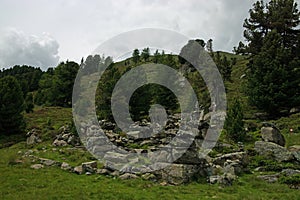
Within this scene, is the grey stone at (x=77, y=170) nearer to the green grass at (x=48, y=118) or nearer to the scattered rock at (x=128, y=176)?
the scattered rock at (x=128, y=176)

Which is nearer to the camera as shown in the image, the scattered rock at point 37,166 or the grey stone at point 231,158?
the scattered rock at point 37,166

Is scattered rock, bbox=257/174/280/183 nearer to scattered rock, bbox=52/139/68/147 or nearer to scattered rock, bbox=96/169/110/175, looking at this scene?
scattered rock, bbox=96/169/110/175

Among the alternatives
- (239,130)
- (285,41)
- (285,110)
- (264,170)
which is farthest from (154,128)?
(285,41)

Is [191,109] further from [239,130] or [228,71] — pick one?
[228,71]

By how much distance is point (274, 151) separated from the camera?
26562 millimetres

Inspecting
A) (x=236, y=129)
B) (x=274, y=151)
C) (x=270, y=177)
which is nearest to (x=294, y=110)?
(x=236, y=129)

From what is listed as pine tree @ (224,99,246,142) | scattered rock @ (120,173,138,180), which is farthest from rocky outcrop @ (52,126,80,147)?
pine tree @ (224,99,246,142)

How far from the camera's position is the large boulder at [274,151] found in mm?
25500

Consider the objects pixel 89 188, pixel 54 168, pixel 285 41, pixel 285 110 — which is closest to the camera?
pixel 89 188

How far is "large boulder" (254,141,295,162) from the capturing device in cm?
2550

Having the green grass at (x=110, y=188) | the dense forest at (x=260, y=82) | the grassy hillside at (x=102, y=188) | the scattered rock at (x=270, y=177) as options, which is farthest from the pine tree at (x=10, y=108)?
the scattered rock at (x=270, y=177)

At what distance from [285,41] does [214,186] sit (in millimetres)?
49841

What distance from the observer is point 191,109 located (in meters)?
56.6

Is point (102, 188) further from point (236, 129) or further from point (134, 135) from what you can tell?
point (236, 129)
